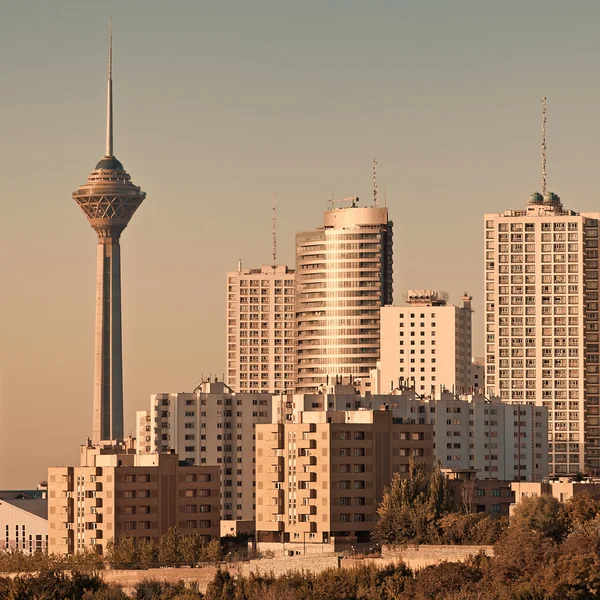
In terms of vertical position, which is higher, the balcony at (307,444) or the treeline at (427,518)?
the balcony at (307,444)

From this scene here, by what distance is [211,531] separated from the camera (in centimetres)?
17900

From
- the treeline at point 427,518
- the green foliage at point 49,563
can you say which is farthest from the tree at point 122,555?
the treeline at point 427,518

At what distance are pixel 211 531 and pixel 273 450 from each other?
1299cm

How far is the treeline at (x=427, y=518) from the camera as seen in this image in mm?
148375

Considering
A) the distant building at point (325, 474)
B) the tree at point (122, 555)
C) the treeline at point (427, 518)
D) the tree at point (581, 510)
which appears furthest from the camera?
the distant building at point (325, 474)

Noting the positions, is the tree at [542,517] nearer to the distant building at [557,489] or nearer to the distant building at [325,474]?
the distant building at [325,474]

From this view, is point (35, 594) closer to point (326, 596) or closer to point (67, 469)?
point (326, 596)

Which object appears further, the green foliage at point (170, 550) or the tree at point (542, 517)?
the green foliage at point (170, 550)

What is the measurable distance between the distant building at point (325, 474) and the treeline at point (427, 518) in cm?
285

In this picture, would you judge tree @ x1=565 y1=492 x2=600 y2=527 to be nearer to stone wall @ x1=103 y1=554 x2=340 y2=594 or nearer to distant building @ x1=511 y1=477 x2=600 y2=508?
stone wall @ x1=103 y1=554 x2=340 y2=594

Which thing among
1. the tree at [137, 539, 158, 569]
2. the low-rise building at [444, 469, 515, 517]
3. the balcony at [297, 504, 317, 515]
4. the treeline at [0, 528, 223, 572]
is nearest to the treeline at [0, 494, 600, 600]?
the treeline at [0, 528, 223, 572]

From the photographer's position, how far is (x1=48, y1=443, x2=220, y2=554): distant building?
175m

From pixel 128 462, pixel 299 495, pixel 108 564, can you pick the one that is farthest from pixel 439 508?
pixel 128 462

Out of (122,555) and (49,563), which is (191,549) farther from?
(49,563)
